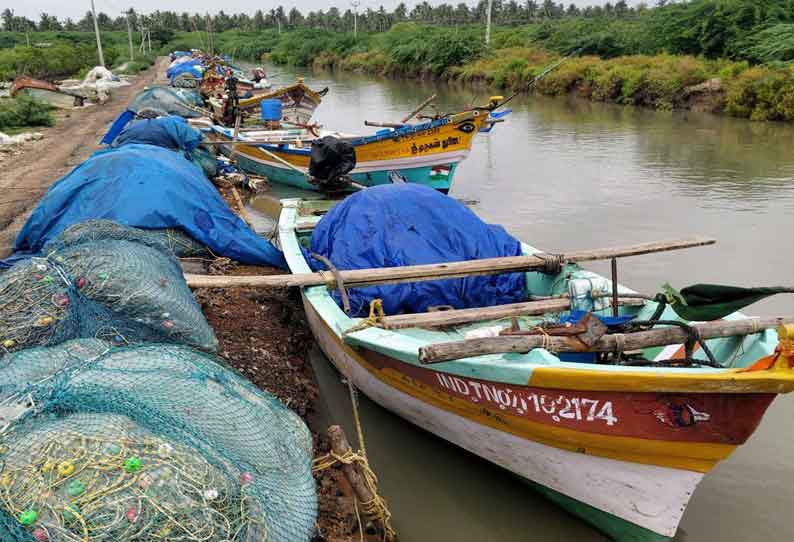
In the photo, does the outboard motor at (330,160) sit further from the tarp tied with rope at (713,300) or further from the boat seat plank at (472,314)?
the tarp tied with rope at (713,300)

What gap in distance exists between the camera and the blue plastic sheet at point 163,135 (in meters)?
9.73

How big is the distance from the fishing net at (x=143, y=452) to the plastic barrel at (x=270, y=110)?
511 inches

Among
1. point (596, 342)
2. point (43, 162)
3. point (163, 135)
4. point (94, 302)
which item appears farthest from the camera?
point (43, 162)

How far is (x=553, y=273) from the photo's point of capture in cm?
554

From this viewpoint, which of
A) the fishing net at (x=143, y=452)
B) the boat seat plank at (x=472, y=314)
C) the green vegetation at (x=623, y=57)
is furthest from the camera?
the green vegetation at (x=623, y=57)

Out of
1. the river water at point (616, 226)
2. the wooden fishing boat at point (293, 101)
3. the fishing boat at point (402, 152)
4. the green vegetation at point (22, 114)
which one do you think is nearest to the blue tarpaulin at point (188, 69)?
the river water at point (616, 226)

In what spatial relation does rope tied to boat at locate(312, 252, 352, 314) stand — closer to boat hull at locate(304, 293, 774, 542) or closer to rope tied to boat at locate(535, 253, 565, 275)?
boat hull at locate(304, 293, 774, 542)

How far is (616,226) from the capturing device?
10.5 metres

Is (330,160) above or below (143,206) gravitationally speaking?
below

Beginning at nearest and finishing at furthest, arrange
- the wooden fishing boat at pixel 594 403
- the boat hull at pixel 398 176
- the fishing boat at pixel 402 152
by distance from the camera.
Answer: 1. the wooden fishing boat at pixel 594 403
2. the fishing boat at pixel 402 152
3. the boat hull at pixel 398 176

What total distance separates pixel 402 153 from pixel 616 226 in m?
4.03

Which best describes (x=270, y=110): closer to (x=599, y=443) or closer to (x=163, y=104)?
(x=163, y=104)

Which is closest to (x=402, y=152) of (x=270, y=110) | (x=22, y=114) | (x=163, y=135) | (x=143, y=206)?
(x=163, y=135)

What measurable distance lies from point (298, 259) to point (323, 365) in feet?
3.43
